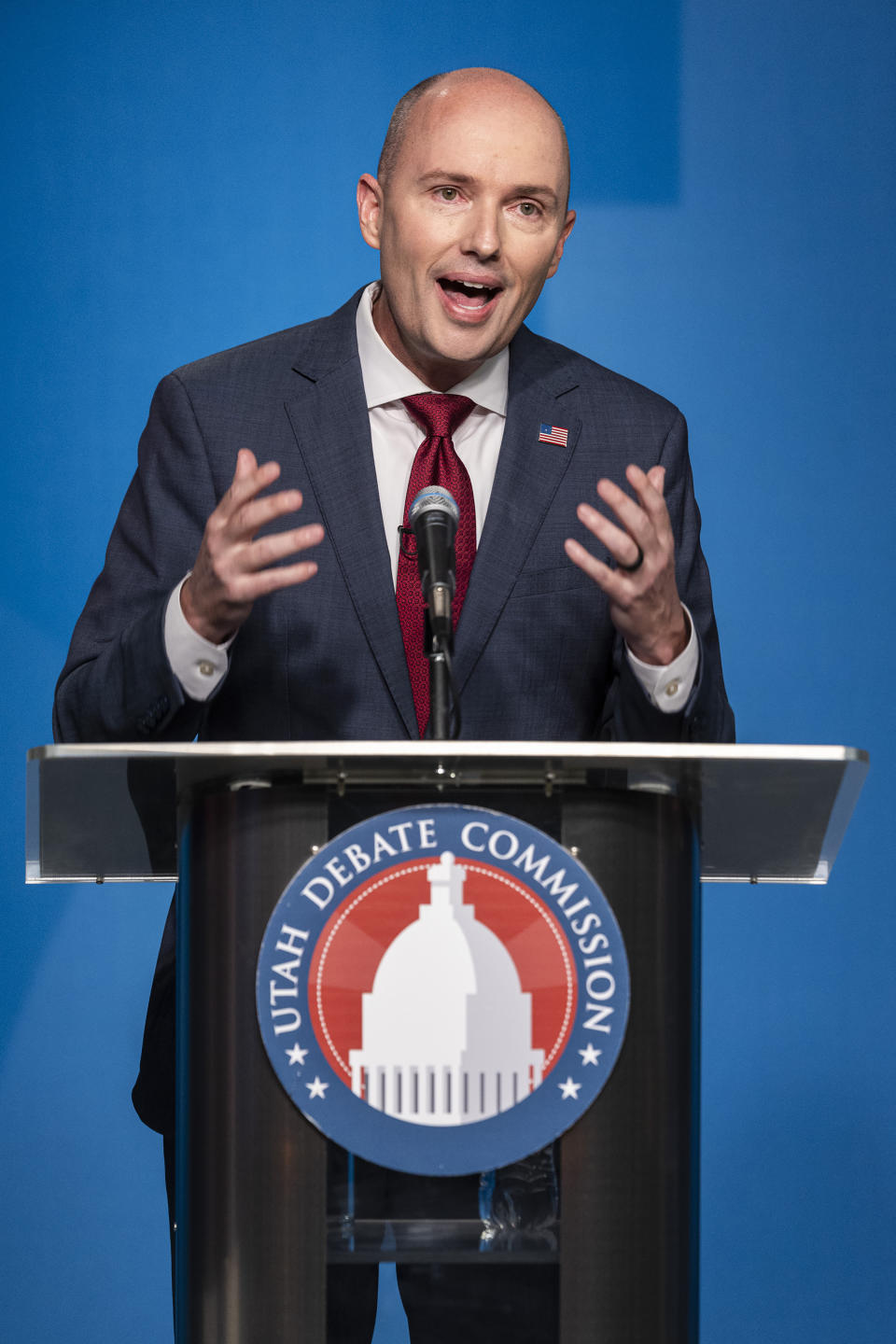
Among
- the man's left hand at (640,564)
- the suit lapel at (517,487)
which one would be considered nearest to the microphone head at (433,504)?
the man's left hand at (640,564)

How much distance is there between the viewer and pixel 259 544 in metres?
1.35

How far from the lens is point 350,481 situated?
1825 millimetres

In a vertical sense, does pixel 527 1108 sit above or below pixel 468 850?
below

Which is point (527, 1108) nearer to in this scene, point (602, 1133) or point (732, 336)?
point (602, 1133)

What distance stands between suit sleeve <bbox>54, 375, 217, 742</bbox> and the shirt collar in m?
0.21

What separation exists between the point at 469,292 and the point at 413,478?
247 mm

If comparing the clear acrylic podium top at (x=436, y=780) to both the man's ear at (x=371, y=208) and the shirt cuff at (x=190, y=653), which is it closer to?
the shirt cuff at (x=190, y=653)

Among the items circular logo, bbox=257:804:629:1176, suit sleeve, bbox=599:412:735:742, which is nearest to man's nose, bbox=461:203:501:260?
suit sleeve, bbox=599:412:735:742

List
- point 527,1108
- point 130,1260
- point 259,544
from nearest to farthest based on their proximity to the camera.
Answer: point 527,1108 < point 259,544 < point 130,1260

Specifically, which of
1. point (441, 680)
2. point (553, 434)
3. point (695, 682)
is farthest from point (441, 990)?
point (553, 434)

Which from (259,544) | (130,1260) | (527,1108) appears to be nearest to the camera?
(527,1108)

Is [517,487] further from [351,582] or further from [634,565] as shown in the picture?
[634,565]

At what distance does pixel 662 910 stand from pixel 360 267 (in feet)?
6.88

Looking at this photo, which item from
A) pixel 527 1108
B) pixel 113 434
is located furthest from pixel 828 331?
pixel 527 1108
